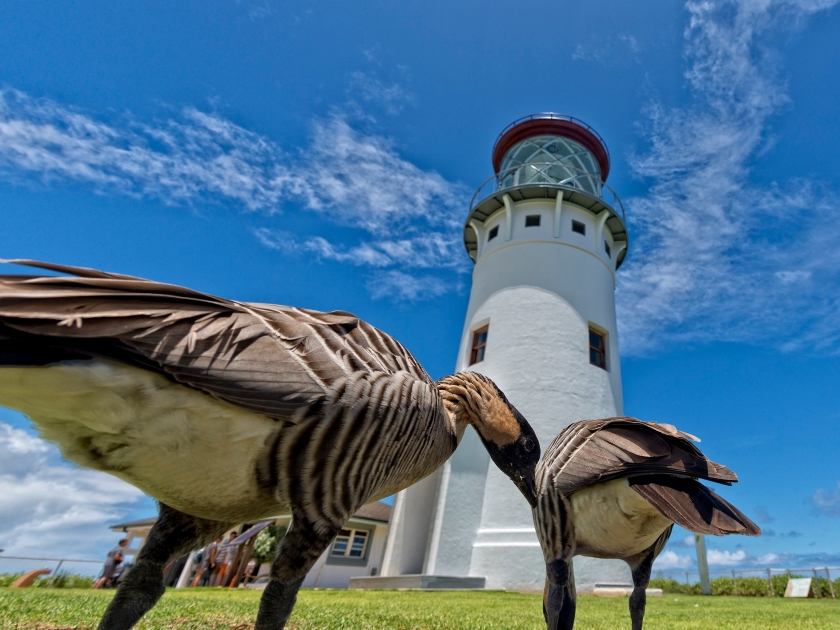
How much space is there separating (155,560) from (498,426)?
8.57 ft

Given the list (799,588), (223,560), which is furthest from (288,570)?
(799,588)

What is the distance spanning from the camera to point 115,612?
255cm

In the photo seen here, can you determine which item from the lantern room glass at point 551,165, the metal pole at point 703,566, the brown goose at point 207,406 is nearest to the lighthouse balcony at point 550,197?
the lantern room glass at point 551,165

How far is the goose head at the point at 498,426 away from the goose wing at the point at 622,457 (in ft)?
1.11

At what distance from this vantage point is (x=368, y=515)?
928 inches

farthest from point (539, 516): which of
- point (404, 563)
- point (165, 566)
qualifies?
point (404, 563)

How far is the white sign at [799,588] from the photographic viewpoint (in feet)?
48.1

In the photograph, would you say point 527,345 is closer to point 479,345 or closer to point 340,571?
point 479,345

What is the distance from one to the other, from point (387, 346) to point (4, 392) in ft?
6.25

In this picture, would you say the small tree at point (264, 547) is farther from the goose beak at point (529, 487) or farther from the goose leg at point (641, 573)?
the goose leg at point (641, 573)

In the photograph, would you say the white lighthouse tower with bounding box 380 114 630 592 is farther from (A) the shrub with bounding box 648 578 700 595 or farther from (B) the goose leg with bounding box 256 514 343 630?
(B) the goose leg with bounding box 256 514 343 630

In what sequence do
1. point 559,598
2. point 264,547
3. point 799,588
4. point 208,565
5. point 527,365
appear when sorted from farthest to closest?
point 264,547, point 208,565, point 527,365, point 799,588, point 559,598

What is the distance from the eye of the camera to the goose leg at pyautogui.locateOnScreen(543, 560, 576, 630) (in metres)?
3.13

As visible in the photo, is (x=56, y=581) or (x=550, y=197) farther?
(x=550, y=197)
